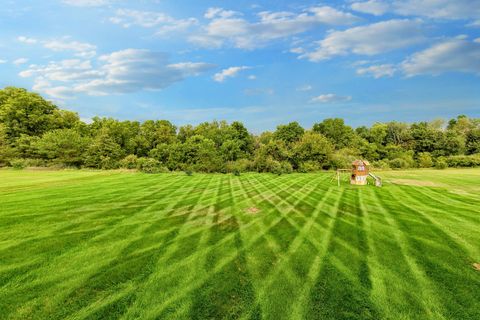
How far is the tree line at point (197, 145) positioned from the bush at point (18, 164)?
126 millimetres

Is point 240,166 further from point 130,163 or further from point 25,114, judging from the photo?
point 25,114

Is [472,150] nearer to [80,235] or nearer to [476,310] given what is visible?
[476,310]

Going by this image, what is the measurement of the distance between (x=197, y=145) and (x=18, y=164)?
2990 centimetres

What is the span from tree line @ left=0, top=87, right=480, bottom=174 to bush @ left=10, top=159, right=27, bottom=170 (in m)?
0.13

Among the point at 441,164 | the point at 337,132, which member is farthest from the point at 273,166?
the point at 441,164

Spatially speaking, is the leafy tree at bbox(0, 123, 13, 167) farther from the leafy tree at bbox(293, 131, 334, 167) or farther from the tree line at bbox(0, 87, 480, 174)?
the leafy tree at bbox(293, 131, 334, 167)

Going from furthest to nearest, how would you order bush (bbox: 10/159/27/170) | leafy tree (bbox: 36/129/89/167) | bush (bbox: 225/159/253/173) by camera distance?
bush (bbox: 225/159/253/173), leafy tree (bbox: 36/129/89/167), bush (bbox: 10/159/27/170)

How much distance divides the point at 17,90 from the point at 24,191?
1886 inches

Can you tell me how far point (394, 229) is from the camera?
414 inches

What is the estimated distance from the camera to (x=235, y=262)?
7449mm

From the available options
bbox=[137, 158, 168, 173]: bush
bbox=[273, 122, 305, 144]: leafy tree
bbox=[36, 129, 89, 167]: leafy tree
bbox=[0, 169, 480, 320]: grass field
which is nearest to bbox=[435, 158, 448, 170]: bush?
bbox=[273, 122, 305, 144]: leafy tree

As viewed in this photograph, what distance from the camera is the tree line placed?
44719mm

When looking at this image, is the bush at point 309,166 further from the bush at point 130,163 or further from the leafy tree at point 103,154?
the leafy tree at point 103,154

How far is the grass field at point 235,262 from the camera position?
5371mm
